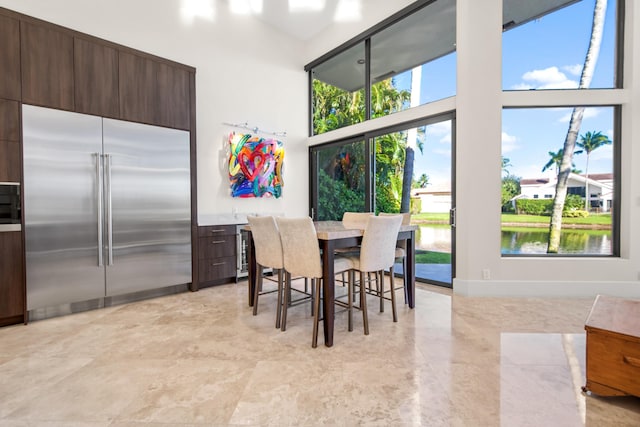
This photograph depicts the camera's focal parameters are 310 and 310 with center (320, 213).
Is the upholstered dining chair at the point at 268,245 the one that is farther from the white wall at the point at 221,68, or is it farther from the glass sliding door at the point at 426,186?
the glass sliding door at the point at 426,186

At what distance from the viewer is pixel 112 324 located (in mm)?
2779

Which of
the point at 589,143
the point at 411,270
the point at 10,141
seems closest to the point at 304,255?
the point at 411,270

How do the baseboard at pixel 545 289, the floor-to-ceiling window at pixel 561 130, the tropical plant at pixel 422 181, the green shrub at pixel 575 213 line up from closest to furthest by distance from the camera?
1. the baseboard at pixel 545 289
2. the floor-to-ceiling window at pixel 561 130
3. the green shrub at pixel 575 213
4. the tropical plant at pixel 422 181

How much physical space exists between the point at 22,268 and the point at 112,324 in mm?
906

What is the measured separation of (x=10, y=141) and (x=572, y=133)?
5697 mm

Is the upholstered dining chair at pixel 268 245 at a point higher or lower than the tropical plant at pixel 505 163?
lower

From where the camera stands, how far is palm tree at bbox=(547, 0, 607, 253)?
3.50 metres

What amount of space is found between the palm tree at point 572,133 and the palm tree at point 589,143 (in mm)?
87

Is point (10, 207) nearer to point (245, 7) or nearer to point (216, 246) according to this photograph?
point (216, 246)

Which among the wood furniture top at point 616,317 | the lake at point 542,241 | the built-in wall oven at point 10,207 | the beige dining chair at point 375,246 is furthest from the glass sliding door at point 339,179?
the built-in wall oven at point 10,207

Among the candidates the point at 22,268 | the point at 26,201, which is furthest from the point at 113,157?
the point at 22,268

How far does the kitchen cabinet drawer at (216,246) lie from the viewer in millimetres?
3914

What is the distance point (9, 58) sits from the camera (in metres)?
2.65

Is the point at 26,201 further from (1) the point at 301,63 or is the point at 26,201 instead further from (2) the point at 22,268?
(1) the point at 301,63
